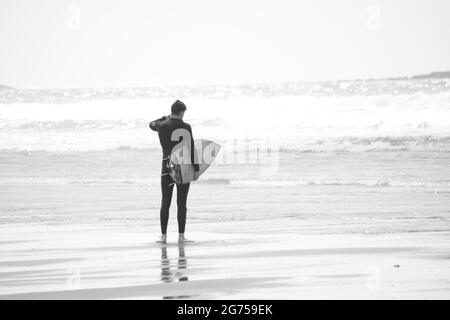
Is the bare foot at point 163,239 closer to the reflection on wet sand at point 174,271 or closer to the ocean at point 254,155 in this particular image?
the reflection on wet sand at point 174,271

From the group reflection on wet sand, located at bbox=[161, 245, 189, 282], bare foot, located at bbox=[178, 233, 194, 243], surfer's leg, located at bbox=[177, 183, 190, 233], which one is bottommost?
reflection on wet sand, located at bbox=[161, 245, 189, 282]

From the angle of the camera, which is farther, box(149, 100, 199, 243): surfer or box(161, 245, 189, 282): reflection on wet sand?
box(149, 100, 199, 243): surfer

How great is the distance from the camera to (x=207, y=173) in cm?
2233

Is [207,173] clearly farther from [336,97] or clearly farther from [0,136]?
[336,97]

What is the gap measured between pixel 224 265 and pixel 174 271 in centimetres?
49

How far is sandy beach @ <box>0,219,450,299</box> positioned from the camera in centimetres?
719

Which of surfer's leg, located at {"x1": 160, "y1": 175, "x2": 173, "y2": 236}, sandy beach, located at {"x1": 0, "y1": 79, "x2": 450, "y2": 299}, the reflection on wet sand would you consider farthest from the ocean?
the reflection on wet sand

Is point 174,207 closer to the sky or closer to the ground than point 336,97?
closer to the ground

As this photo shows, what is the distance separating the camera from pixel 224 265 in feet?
28.2

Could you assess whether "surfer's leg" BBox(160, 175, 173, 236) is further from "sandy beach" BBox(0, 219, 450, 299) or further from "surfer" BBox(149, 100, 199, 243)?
"sandy beach" BBox(0, 219, 450, 299)

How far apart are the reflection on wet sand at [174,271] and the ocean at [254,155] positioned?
7.94 feet

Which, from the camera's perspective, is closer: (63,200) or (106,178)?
(63,200)

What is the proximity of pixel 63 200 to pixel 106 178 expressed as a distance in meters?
5.68
